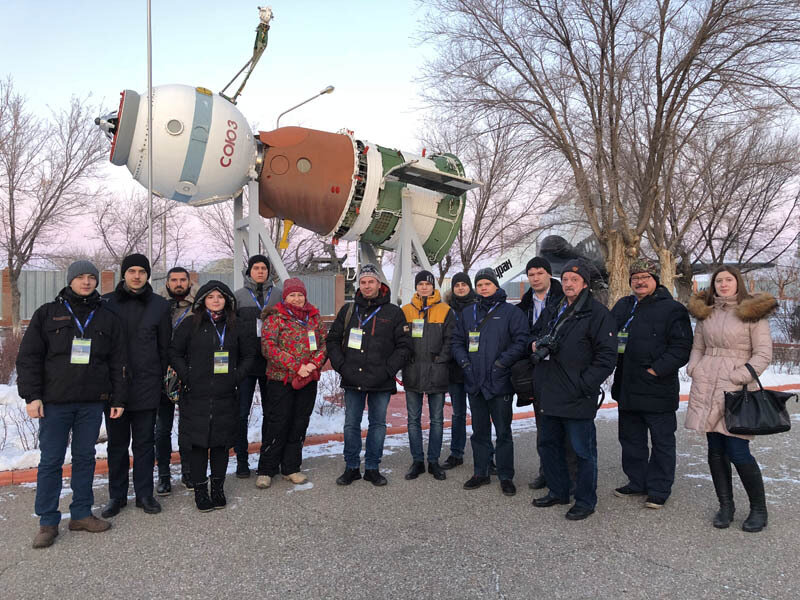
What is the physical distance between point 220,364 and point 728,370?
12.2ft

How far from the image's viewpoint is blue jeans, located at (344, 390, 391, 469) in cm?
482

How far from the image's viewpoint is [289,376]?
4.65m

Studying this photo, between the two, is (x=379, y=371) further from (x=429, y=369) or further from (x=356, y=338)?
(x=429, y=369)

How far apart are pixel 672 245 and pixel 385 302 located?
16.1 meters

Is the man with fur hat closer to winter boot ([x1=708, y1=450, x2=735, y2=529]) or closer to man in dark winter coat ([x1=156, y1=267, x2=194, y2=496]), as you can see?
man in dark winter coat ([x1=156, y1=267, x2=194, y2=496])

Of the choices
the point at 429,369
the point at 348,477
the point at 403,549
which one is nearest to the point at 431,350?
the point at 429,369

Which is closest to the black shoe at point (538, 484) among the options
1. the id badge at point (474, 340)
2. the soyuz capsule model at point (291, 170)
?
the id badge at point (474, 340)

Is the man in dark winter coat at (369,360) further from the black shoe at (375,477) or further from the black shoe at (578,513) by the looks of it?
the black shoe at (578,513)

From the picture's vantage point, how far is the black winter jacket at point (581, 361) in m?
3.95

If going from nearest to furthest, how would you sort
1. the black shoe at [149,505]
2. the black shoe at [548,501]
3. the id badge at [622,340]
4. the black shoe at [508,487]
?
the black shoe at [149,505]
the black shoe at [548,501]
the id badge at [622,340]
the black shoe at [508,487]

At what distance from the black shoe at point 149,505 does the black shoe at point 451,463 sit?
2.50 m

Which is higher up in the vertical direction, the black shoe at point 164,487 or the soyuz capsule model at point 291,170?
the soyuz capsule model at point 291,170

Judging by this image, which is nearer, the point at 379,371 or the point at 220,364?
the point at 220,364

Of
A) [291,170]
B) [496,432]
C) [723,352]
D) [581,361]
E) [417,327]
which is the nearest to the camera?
[723,352]
